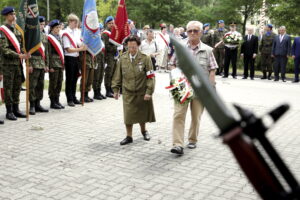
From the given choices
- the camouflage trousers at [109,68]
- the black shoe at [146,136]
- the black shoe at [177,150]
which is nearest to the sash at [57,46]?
the camouflage trousers at [109,68]

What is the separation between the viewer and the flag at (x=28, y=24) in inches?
327

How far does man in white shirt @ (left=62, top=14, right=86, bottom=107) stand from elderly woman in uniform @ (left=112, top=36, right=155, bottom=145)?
3.49 meters

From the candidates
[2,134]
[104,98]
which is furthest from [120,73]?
[104,98]

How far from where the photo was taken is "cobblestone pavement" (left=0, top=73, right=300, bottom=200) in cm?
462

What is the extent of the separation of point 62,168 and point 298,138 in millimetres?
4406

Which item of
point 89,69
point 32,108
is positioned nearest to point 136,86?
point 32,108

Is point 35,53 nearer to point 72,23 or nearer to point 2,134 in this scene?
point 72,23

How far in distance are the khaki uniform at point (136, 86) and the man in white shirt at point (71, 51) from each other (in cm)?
349

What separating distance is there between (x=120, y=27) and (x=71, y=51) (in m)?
1.49

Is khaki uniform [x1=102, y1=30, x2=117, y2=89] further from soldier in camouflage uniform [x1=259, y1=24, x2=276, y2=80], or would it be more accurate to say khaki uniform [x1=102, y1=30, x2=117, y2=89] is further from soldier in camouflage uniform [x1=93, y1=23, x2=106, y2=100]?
soldier in camouflage uniform [x1=259, y1=24, x2=276, y2=80]

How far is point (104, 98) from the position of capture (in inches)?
458

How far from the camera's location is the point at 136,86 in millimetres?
6730

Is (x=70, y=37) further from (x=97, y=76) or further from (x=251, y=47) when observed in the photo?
(x=251, y=47)

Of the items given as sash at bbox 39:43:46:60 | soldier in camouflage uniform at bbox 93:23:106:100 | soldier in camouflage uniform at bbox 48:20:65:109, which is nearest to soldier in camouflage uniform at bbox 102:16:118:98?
soldier in camouflage uniform at bbox 93:23:106:100
